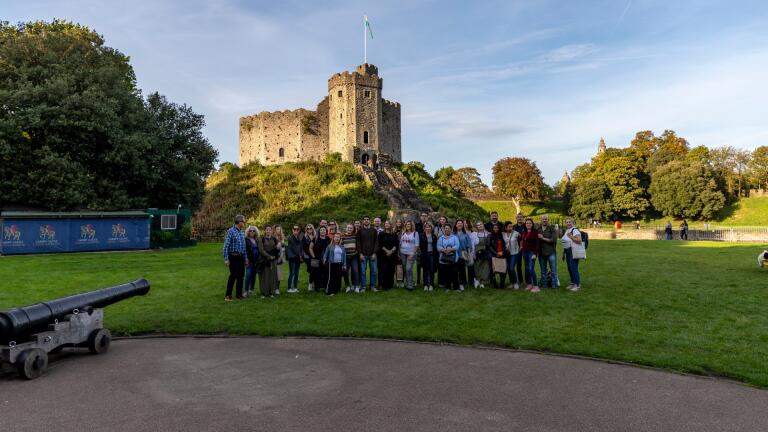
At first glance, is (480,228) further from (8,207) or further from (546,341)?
(8,207)

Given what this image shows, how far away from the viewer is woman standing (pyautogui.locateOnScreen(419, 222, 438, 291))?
39.8ft

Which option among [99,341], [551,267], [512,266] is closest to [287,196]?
[512,266]

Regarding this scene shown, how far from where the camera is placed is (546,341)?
7.30 meters

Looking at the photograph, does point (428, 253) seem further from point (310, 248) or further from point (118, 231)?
point (118, 231)

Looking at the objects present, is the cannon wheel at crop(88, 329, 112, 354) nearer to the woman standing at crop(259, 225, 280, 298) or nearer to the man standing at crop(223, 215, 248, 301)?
the man standing at crop(223, 215, 248, 301)

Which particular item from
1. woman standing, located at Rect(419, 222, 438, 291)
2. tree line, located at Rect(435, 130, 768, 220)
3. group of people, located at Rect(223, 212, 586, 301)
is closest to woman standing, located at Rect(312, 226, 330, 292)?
group of people, located at Rect(223, 212, 586, 301)

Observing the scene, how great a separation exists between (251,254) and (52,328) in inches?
211

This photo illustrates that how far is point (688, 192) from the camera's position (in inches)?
2237

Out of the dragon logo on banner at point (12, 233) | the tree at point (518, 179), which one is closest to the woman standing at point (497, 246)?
the dragon logo on banner at point (12, 233)

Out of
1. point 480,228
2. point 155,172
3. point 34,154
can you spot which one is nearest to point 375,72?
point 155,172

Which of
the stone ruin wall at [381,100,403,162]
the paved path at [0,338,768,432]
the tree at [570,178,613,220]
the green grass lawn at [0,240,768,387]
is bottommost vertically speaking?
the paved path at [0,338,768,432]

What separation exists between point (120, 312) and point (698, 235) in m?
41.6

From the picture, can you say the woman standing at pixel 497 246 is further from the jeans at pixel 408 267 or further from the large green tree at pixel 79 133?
the large green tree at pixel 79 133

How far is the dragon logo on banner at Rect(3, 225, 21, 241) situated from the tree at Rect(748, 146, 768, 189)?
85.2m
